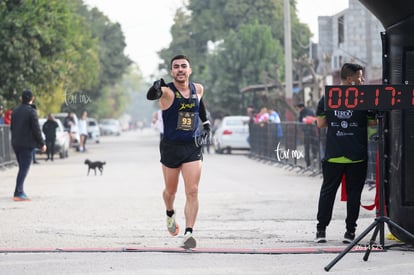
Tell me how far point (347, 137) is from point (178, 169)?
1.69m

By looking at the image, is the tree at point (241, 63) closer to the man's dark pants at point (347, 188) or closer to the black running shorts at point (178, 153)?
the man's dark pants at point (347, 188)

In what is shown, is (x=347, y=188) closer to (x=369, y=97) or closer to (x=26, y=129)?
(x=369, y=97)

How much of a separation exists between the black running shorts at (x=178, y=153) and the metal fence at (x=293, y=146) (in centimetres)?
819

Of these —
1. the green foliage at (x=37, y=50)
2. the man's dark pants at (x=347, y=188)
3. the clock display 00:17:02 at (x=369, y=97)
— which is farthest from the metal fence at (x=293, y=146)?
the clock display 00:17:02 at (x=369, y=97)

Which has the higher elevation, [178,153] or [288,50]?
[288,50]

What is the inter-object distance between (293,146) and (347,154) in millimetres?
15439

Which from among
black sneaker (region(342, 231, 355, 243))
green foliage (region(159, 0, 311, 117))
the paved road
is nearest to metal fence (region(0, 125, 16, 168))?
the paved road

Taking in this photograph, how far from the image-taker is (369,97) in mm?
9094

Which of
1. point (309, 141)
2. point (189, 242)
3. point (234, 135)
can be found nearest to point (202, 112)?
point (189, 242)

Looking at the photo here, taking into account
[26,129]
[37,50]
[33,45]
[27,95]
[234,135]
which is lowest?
[234,135]

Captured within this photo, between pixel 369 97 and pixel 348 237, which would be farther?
pixel 348 237

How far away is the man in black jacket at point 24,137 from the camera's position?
1659 cm

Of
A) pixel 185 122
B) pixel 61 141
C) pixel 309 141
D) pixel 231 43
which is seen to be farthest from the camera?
pixel 231 43

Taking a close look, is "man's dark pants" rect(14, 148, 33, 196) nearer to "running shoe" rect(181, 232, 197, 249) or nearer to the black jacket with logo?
the black jacket with logo
